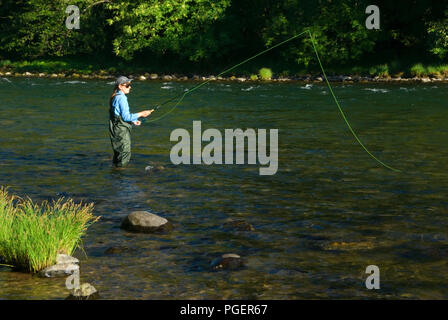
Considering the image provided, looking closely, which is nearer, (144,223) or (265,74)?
(144,223)

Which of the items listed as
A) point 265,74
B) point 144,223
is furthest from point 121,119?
point 265,74

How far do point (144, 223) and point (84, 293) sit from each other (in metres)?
2.51

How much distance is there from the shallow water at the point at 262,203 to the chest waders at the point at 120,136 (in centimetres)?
30

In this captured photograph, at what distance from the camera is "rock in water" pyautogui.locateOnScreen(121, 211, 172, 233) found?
9281mm

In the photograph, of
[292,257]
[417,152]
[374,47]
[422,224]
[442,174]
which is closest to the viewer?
[292,257]

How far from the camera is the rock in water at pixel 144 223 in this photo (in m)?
9.28

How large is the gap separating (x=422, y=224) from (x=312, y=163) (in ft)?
16.1

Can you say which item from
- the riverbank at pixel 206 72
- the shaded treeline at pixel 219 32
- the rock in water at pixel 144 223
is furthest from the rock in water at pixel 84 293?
the shaded treeline at pixel 219 32

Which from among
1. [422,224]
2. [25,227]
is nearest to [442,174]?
[422,224]

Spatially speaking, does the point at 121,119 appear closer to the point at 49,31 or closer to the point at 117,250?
the point at 117,250

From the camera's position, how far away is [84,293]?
685 cm

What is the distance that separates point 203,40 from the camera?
44.9 meters

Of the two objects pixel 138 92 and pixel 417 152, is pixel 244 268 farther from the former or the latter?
pixel 138 92

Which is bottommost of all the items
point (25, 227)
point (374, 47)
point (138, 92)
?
point (25, 227)
